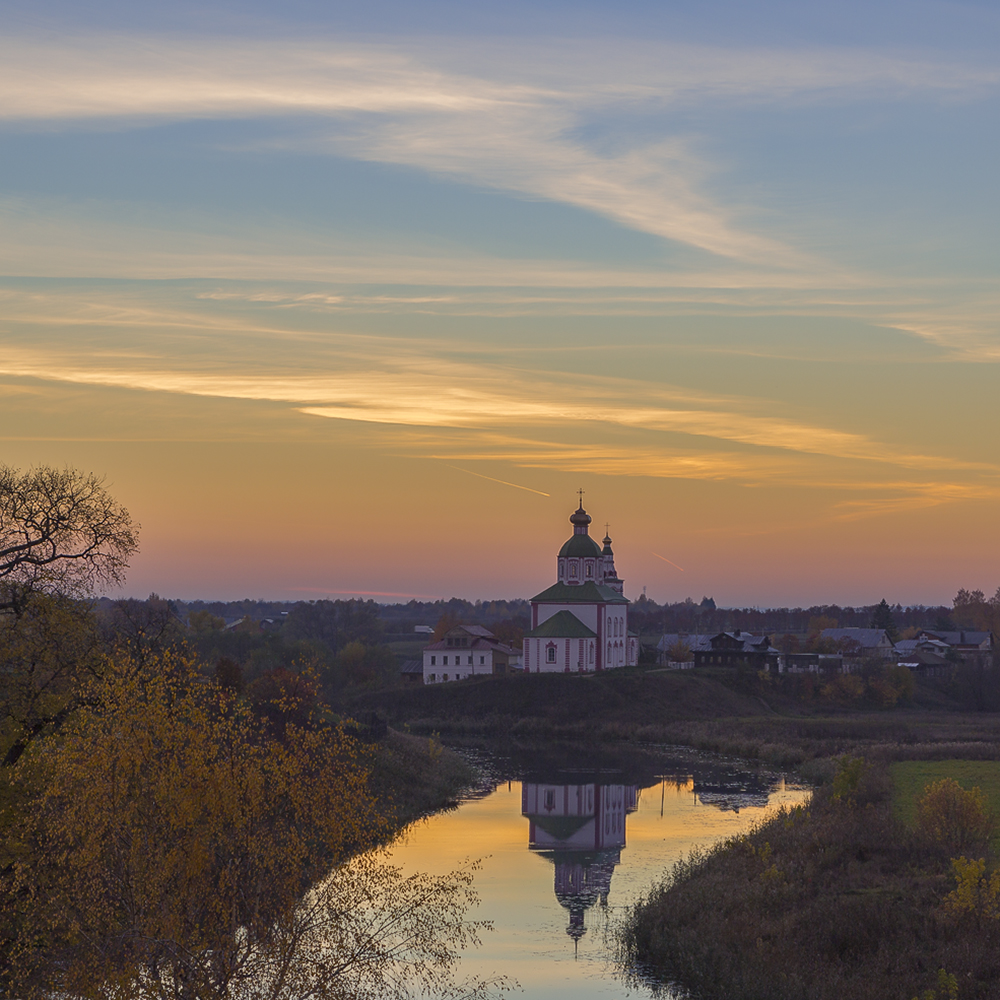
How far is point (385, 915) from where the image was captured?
1152 inches

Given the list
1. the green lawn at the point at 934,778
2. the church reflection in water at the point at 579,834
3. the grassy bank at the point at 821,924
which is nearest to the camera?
the grassy bank at the point at 821,924

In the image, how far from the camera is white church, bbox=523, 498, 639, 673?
317 ft

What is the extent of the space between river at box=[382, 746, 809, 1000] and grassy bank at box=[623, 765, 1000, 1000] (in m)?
1.44

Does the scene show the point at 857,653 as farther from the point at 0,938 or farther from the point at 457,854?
the point at 0,938

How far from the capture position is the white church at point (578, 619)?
3799 inches

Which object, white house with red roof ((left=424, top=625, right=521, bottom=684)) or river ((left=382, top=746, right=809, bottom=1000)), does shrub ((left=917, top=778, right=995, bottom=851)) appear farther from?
white house with red roof ((left=424, top=625, right=521, bottom=684))

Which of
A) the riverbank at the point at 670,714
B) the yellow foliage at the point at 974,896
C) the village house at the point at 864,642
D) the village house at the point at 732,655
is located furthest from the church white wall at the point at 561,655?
the yellow foliage at the point at 974,896

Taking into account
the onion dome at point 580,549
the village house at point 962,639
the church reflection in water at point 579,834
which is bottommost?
the church reflection in water at point 579,834

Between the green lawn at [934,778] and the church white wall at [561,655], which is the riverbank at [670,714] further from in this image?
the green lawn at [934,778]

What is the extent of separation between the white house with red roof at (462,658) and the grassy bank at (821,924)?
71.1 meters

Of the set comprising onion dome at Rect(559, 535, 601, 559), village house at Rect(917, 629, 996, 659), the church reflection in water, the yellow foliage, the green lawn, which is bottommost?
the church reflection in water

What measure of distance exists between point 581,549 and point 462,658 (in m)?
14.0

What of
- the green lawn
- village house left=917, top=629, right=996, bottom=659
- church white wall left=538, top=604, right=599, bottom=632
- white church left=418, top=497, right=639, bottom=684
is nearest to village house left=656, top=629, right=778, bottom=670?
white church left=418, top=497, right=639, bottom=684

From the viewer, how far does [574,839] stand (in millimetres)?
43156
